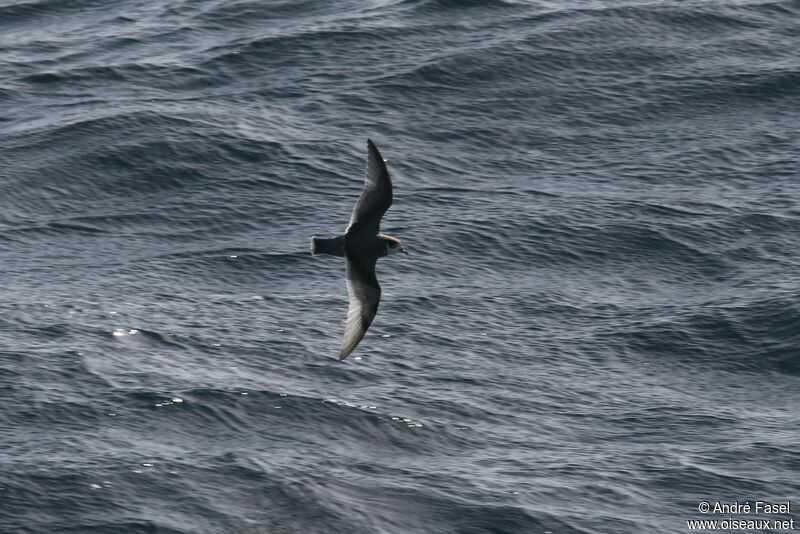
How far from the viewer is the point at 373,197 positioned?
76.4ft

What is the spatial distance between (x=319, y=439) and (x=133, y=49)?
20.4m

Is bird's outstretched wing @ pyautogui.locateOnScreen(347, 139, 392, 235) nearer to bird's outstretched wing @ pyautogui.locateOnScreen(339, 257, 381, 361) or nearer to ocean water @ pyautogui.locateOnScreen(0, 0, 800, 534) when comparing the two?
bird's outstretched wing @ pyautogui.locateOnScreen(339, 257, 381, 361)

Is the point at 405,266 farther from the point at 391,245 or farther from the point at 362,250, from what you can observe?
the point at 362,250

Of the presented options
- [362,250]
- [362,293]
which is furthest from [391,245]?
[362,293]

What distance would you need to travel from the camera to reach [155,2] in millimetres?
52031

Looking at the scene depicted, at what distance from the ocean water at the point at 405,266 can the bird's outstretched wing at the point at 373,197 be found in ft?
22.3

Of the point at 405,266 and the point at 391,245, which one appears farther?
the point at 405,266

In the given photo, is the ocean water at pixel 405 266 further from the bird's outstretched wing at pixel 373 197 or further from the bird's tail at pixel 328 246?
the bird's outstretched wing at pixel 373 197

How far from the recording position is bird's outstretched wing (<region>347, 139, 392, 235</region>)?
2283cm

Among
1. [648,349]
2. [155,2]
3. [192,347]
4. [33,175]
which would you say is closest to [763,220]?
[648,349]

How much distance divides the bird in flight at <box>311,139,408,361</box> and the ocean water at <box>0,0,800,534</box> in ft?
17.9

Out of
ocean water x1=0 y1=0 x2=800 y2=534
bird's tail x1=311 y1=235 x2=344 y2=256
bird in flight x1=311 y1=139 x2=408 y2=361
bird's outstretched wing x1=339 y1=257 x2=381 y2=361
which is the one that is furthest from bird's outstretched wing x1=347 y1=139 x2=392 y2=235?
ocean water x1=0 y1=0 x2=800 y2=534

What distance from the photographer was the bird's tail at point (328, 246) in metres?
23.8

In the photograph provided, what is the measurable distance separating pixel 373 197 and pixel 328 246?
3.90 feet
